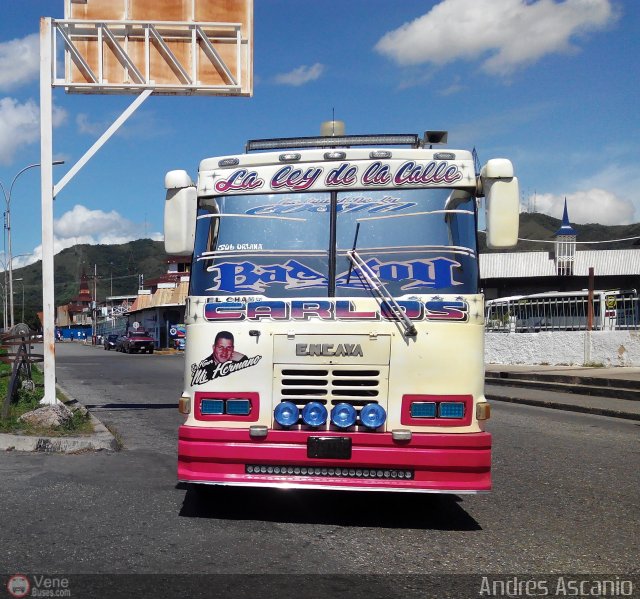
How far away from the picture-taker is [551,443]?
33.9 ft

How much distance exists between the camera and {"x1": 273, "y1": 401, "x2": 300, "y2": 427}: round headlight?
19.1 feet

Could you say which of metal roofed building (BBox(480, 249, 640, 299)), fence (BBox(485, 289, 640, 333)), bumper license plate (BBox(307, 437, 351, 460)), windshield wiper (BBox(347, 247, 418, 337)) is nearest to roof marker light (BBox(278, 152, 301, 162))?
windshield wiper (BBox(347, 247, 418, 337))

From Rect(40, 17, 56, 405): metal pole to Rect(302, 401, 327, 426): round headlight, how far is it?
6.48 m

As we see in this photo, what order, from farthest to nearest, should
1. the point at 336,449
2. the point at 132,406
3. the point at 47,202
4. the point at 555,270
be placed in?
1. the point at 555,270
2. the point at 132,406
3. the point at 47,202
4. the point at 336,449

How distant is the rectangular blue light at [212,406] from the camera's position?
5969 mm

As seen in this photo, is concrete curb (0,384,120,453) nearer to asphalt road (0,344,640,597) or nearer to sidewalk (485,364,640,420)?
asphalt road (0,344,640,597)

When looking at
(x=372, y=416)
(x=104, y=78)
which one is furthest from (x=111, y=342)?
(x=372, y=416)

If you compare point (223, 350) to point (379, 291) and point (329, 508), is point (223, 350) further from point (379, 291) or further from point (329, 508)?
point (329, 508)

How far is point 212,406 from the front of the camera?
5.98m

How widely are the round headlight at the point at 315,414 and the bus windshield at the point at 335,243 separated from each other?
0.89 metres

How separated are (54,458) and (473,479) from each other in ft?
16.3

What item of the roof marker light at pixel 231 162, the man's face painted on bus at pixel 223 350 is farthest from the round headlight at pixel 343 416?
the roof marker light at pixel 231 162

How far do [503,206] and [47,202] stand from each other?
7617mm

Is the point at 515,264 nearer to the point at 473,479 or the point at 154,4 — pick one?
the point at 154,4
